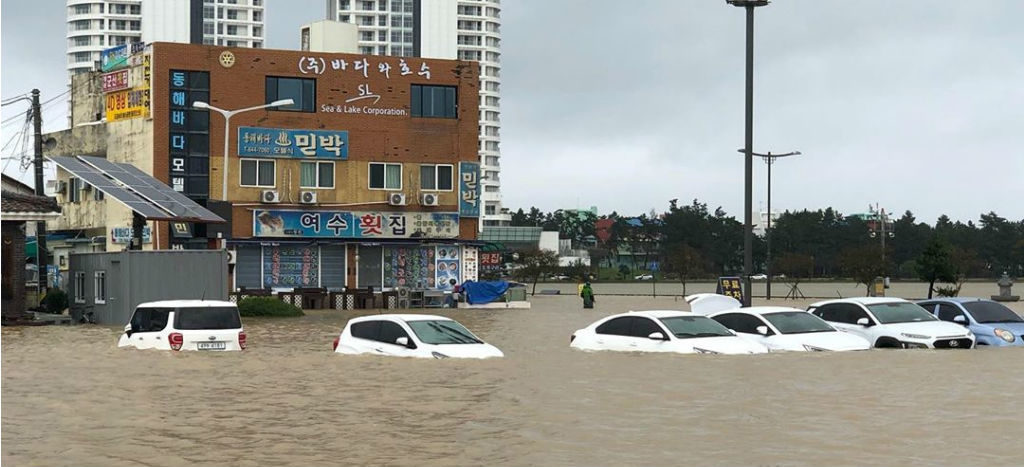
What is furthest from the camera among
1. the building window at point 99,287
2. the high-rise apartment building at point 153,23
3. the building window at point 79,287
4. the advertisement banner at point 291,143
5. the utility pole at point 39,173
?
the high-rise apartment building at point 153,23

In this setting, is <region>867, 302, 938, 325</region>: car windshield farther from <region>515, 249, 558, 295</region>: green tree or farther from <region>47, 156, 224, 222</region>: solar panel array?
<region>515, 249, 558, 295</region>: green tree

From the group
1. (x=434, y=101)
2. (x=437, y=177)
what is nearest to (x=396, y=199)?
(x=437, y=177)

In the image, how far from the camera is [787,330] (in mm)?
29453

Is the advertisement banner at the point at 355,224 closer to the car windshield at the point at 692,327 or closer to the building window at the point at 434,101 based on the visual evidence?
the building window at the point at 434,101

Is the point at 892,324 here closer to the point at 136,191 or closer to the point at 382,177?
the point at 136,191

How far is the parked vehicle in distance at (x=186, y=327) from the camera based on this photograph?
28.7 metres

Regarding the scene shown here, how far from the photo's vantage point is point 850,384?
22.6m

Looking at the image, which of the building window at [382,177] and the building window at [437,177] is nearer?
the building window at [382,177]

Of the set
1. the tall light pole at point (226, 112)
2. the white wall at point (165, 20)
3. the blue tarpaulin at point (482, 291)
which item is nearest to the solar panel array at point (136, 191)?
the tall light pole at point (226, 112)

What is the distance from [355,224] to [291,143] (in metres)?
4.90

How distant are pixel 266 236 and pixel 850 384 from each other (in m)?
43.8

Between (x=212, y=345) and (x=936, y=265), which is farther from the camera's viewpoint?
(x=936, y=265)

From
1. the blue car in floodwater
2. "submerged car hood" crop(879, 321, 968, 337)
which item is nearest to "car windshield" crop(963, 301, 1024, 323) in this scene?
the blue car in floodwater

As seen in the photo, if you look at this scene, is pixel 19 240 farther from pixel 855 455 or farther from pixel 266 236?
pixel 855 455
